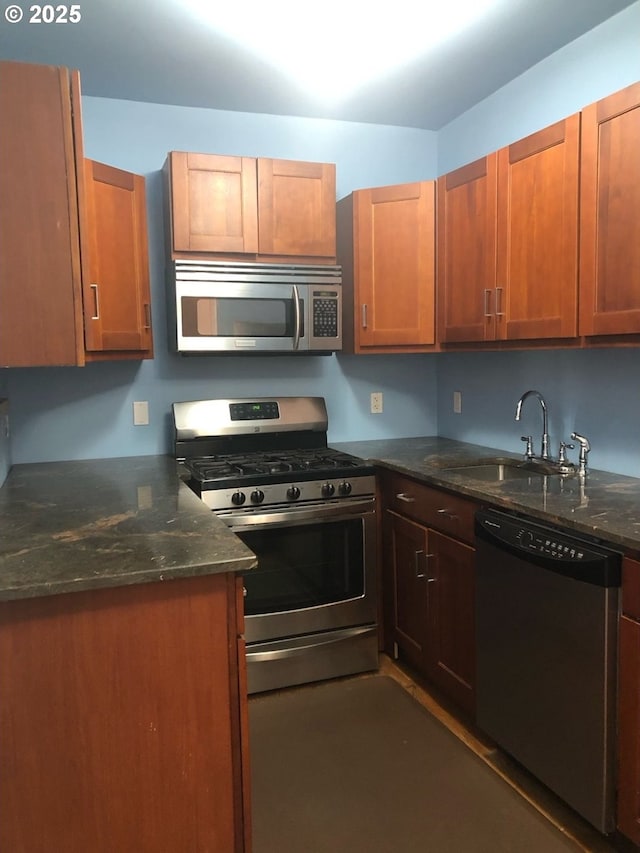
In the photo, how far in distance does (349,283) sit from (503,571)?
160cm

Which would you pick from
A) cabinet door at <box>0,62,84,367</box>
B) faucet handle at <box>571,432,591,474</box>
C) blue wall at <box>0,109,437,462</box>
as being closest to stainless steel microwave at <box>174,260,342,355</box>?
blue wall at <box>0,109,437,462</box>

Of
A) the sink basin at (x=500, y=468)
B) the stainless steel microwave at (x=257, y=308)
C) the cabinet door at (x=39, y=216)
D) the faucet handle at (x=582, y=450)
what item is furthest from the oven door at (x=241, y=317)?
the faucet handle at (x=582, y=450)

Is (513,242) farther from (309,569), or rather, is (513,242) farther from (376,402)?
(309,569)

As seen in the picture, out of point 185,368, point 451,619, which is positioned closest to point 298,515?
point 451,619

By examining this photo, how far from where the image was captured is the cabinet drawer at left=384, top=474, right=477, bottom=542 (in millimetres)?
2309

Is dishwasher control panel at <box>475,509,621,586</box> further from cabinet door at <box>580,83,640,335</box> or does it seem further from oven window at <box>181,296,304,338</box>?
oven window at <box>181,296,304,338</box>

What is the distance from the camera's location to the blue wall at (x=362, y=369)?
8.10 feet

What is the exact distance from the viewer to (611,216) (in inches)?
79.4

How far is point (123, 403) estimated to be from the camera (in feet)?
10.0

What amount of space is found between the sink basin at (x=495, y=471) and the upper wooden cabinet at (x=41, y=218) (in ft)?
5.31

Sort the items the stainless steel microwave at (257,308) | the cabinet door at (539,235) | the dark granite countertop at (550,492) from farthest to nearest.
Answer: the stainless steel microwave at (257,308), the cabinet door at (539,235), the dark granite countertop at (550,492)

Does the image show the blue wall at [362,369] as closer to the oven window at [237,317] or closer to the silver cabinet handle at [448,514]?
the oven window at [237,317]

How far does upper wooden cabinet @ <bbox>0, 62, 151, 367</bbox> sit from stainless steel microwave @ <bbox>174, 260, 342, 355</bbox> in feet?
3.14

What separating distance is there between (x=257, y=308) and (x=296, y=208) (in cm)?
48
